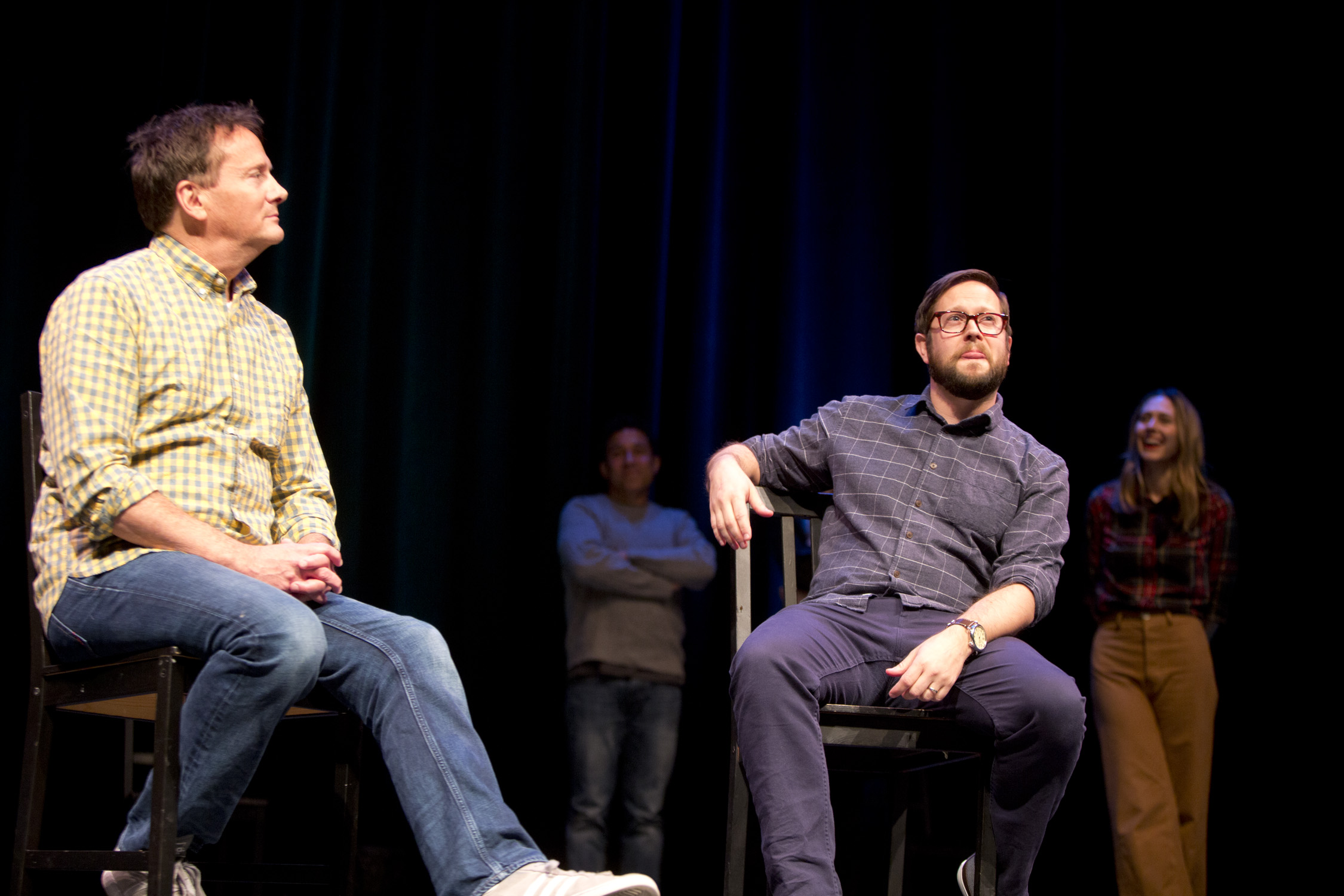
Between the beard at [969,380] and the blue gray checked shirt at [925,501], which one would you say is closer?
the blue gray checked shirt at [925,501]

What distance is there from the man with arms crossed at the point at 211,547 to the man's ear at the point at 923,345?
3.71 feet

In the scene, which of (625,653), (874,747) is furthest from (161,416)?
(625,653)

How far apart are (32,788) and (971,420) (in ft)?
5.34

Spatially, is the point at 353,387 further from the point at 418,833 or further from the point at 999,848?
the point at 999,848

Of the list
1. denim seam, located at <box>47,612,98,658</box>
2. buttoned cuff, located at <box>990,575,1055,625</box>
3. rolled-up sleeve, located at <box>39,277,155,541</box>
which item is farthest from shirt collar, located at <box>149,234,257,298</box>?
buttoned cuff, located at <box>990,575,1055,625</box>

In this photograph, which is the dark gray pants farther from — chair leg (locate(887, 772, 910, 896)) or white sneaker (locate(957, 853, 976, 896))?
chair leg (locate(887, 772, 910, 896))

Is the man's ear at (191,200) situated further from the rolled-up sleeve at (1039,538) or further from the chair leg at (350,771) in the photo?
the rolled-up sleeve at (1039,538)

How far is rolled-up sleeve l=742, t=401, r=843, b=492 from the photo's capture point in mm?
2135

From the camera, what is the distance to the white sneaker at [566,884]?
1.36 meters

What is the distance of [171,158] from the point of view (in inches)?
72.7

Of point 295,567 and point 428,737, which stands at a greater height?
point 295,567

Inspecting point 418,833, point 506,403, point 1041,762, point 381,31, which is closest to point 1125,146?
point 506,403

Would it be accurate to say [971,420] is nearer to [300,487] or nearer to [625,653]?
[300,487]

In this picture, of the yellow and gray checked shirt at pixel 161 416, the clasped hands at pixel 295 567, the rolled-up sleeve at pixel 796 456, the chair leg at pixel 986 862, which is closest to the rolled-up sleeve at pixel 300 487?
the yellow and gray checked shirt at pixel 161 416
